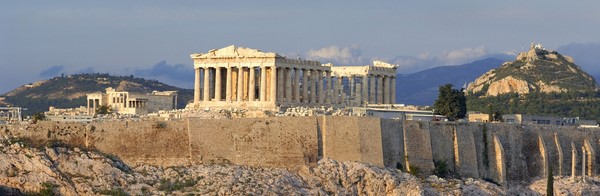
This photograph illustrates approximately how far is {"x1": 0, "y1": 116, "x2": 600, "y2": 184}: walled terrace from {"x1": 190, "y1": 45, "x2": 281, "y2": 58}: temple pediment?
522 inches

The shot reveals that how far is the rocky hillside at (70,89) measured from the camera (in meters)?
155

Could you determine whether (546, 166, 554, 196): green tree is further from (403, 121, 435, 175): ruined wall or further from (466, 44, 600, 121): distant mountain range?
(466, 44, 600, 121): distant mountain range

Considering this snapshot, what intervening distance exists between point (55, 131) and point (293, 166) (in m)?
13.9

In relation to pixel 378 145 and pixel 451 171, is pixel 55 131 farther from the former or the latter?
pixel 451 171

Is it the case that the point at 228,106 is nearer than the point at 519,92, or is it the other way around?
the point at 228,106

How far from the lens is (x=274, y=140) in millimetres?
97375

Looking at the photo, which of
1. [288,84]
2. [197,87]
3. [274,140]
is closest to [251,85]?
[288,84]

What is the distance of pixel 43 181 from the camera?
295 ft

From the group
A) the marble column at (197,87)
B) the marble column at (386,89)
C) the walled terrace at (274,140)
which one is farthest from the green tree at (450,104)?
the marble column at (197,87)

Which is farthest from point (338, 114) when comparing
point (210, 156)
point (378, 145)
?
point (210, 156)

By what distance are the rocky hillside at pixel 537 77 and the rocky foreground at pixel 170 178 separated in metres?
54.2

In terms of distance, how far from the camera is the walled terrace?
95.3 meters

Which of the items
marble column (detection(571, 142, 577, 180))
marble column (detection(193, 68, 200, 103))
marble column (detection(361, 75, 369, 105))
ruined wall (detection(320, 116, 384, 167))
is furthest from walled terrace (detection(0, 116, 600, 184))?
marble column (detection(361, 75, 369, 105))

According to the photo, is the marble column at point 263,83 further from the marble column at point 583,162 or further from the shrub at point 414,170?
the marble column at point 583,162
